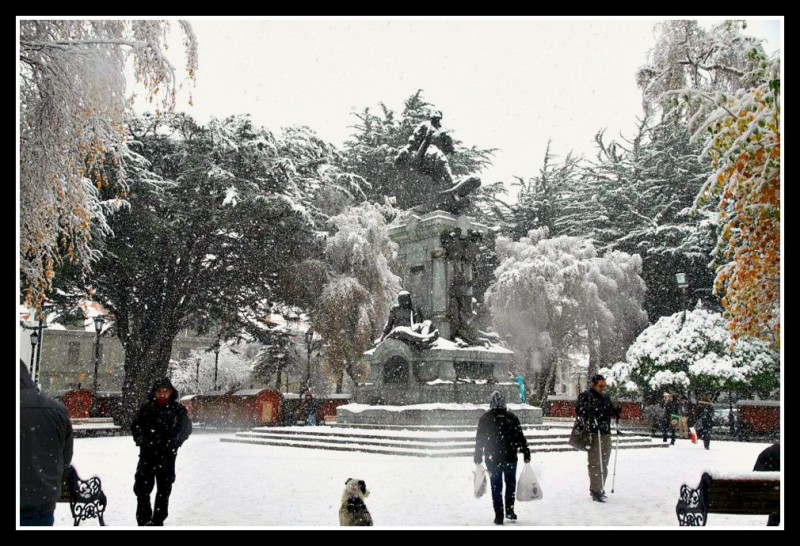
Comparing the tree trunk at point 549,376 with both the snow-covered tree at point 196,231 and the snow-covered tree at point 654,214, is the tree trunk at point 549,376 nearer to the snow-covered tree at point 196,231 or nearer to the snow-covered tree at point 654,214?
the snow-covered tree at point 654,214

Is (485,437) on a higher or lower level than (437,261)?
lower

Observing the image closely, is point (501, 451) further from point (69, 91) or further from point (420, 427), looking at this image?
point (420, 427)

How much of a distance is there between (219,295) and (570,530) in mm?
22839

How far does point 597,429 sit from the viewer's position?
357 inches

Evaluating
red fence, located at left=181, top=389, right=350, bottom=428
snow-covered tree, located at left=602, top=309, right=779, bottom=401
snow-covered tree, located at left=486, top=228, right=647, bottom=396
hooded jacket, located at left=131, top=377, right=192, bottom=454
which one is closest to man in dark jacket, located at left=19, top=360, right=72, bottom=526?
hooded jacket, located at left=131, top=377, right=192, bottom=454

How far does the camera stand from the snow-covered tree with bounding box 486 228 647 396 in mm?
30750

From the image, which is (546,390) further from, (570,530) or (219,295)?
(570,530)

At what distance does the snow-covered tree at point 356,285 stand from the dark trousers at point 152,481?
785 inches

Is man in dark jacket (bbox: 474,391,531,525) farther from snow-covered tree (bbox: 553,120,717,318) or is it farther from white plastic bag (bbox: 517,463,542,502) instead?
snow-covered tree (bbox: 553,120,717,318)

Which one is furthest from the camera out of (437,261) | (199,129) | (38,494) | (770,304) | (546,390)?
(546,390)

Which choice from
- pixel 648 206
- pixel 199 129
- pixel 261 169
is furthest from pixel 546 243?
pixel 199 129

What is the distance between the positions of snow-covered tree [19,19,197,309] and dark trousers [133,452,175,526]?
2.91m

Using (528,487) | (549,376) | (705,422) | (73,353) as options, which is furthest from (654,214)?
(73,353)
